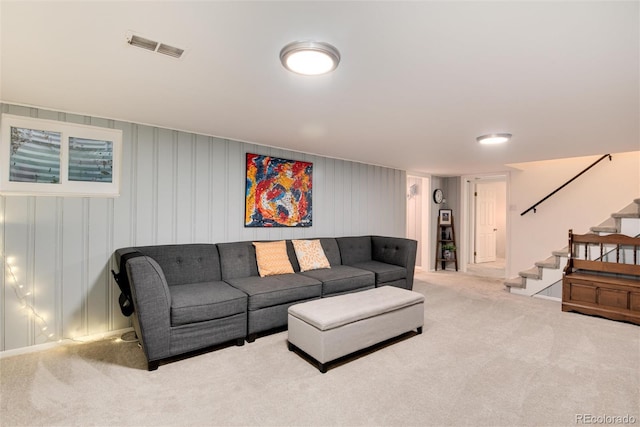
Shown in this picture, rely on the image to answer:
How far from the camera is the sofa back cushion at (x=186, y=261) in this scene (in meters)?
3.01

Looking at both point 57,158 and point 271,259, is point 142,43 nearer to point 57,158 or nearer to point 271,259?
point 57,158

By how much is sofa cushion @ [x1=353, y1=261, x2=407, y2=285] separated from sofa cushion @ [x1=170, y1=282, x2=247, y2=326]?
1.94m

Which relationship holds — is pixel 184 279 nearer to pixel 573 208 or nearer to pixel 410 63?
pixel 410 63

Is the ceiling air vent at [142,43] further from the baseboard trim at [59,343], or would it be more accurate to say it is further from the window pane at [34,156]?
the baseboard trim at [59,343]

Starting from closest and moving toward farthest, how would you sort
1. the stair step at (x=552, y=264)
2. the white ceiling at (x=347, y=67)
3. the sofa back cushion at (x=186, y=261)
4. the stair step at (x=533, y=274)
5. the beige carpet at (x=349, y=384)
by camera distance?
the white ceiling at (x=347, y=67), the beige carpet at (x=349, y=384), the sofa back cushion at (x=186, y=261), the stair step at (x=552, y=264), the stair step at (x=533, y=274)

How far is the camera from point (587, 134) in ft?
10.7

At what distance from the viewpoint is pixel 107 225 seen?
9.68 ft

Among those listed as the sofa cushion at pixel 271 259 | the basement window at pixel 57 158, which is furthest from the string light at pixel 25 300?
the sofa cushion at pixel 271 259

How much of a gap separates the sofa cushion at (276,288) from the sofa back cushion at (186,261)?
26cm

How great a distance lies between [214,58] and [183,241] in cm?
221

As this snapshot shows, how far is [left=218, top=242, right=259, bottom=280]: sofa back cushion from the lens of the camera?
11.1ft

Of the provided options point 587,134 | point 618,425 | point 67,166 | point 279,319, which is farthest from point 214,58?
point 587,134

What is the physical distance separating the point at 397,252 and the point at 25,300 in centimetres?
419

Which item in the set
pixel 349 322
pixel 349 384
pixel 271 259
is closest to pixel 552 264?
pixel 349 322
